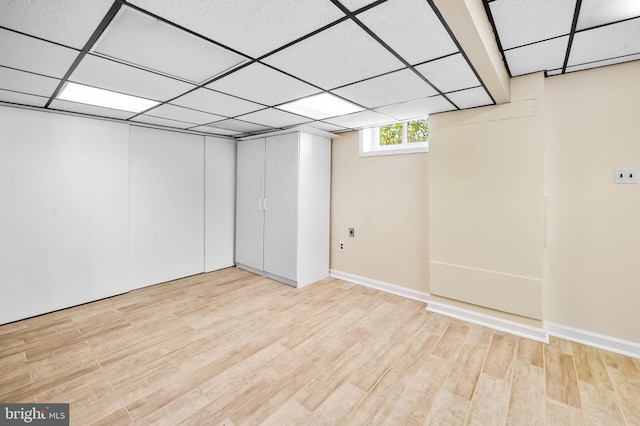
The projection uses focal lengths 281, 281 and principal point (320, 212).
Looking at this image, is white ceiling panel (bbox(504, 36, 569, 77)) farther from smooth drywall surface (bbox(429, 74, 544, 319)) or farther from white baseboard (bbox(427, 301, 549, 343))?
white baseboard (bbox(427, 301, 549, 343))

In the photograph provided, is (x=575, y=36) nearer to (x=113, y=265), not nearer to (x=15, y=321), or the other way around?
(x=113, y=265)

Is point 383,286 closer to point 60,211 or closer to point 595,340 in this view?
point 595,340

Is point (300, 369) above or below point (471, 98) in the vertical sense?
below

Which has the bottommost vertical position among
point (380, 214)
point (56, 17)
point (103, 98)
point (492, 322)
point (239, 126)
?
point (492, 322)

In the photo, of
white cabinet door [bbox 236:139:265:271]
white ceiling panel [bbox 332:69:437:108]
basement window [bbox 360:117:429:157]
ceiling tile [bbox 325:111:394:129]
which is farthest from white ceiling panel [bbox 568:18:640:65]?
white cabinet door [bbox 236:139:265:271]

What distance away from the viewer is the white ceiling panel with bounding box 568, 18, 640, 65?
1899mm

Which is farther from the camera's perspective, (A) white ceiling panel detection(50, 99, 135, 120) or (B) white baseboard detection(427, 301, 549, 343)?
(A) white ceiling panel detection(50, 99, 135, 120)

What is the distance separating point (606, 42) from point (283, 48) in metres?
2.37

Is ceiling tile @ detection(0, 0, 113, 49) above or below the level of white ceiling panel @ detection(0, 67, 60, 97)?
below

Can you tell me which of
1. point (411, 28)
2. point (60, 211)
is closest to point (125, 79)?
point (60, 211)

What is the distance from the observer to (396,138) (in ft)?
13.7

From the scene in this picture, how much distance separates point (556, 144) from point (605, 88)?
0.55 metres

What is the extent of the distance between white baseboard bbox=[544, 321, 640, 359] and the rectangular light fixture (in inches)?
184

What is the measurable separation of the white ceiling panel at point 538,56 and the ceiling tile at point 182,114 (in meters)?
3.11
